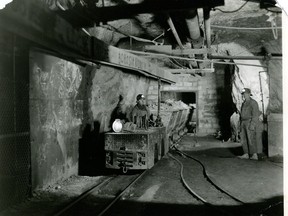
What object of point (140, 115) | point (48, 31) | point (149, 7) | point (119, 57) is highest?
point (149, 7)

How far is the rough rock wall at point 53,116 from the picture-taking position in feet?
19.4

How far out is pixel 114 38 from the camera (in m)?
10.3

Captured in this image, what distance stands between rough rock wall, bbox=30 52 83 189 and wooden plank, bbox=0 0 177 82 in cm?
167

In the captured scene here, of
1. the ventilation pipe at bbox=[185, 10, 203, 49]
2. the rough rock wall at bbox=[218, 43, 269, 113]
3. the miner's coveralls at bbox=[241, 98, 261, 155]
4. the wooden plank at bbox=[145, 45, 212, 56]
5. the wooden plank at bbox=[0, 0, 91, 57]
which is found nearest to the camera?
the wooden plank at bbox=[0, 0, 91, 57]

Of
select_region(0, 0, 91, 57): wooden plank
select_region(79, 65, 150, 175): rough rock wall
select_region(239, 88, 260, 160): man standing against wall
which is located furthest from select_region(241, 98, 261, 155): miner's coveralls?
select_region(0, 0, 91, 57): wooden plank

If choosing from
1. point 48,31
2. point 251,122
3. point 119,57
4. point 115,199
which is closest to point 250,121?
point 251,122

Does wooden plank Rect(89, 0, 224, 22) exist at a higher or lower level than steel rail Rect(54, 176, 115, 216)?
higher

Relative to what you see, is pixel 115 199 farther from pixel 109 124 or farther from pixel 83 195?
pixel 109 124

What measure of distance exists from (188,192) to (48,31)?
14.3ft

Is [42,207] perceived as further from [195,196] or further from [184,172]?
[184,172]

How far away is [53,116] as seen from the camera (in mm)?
6523

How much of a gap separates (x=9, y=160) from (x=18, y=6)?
325 cm

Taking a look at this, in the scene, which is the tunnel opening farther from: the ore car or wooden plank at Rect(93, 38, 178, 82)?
the ore car

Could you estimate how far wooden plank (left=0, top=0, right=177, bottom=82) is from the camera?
286 centimetres
